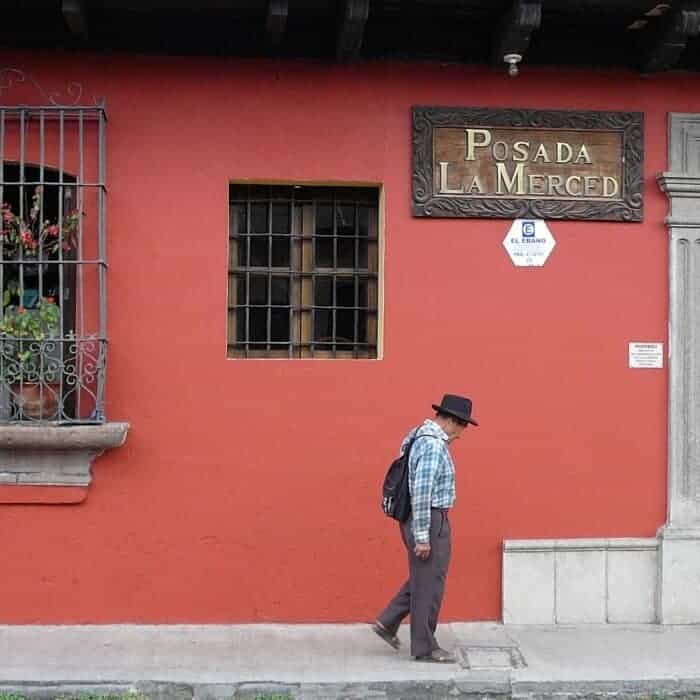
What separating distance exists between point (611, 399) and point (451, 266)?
139cm

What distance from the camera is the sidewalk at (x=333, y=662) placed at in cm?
592

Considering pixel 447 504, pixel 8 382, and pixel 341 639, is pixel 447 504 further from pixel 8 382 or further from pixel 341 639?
pixel 8 382

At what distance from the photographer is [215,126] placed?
22.7 feet

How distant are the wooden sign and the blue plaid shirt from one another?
1.67m

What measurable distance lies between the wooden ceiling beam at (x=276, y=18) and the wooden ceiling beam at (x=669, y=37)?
7.71 feet

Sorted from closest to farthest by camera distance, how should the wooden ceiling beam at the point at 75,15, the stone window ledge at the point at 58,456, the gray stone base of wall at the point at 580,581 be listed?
the wooden ceiling beam at the point at 75,15, the stone window ledge at the point at 58,456, the gray stone base of wall at the point at 580,581

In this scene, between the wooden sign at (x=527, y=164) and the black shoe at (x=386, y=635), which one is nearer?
the black shoe at (x=386, y=635)

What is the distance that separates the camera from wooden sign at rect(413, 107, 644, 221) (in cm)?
701

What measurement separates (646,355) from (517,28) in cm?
230

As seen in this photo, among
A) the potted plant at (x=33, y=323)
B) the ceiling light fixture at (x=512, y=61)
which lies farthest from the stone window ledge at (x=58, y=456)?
the ceiling light fixture at (x=512, y=61)

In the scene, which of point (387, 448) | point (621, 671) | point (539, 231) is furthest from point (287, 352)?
point (621, 671)

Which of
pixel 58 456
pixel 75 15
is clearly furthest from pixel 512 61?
A: pixel 58 456

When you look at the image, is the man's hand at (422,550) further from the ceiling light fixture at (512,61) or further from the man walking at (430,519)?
the ceiling light fixture at (512,61)

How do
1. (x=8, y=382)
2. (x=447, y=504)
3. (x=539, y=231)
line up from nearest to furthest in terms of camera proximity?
(x=447, y=504) → (x=8, y=382) → (x=539, y=231)
